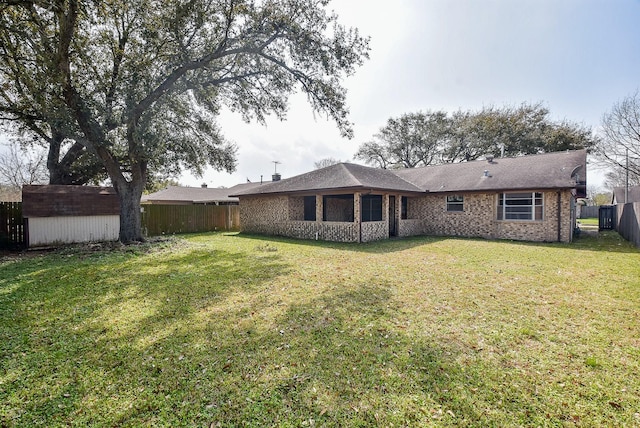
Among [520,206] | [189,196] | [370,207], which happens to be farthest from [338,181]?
[189,196]

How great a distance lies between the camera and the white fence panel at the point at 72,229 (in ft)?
39.1

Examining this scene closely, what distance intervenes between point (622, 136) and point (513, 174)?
1717 centimetres

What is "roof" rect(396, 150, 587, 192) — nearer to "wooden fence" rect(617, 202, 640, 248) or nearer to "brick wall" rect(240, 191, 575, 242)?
"brick wall" rect(240, 191, 575, 242)

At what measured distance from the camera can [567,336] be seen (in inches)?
157

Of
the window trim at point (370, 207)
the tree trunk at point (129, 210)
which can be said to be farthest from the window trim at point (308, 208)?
the tree trunk at point (129, 210)

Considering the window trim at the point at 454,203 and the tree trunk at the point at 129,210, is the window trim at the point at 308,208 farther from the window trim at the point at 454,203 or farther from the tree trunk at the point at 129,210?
the tree trunk at the point at 129,210

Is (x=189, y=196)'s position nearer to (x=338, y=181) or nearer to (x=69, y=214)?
(x=69, y=214)

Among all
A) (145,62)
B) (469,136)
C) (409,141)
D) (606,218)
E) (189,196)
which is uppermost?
(409,141)

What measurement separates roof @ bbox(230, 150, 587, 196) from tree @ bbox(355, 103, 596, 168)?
12.2 metres

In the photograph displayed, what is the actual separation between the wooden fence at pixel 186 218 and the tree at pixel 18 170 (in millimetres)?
18158

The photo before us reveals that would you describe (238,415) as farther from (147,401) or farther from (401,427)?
(401,427)

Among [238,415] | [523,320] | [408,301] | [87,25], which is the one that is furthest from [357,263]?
[87,25]

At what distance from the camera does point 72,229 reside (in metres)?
12.8

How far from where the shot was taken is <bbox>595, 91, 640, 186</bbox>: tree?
21922 millimetres
